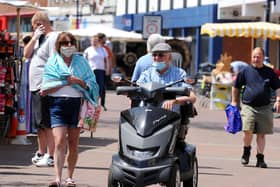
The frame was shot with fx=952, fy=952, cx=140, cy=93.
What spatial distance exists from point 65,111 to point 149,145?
1846 millimetres

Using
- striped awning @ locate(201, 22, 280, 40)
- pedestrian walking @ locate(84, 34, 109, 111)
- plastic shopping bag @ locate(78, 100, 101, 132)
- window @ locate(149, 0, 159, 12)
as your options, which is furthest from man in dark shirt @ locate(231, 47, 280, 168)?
window @ locate(149, 0, 159, 12)

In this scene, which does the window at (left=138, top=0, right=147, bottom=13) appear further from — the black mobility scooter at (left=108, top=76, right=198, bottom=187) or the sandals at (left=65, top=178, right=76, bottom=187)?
the black mobility scooter at (left=108, top=76, right=198, bottom=187)

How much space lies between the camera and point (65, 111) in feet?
33.6

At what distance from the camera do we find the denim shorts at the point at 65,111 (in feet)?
33.5

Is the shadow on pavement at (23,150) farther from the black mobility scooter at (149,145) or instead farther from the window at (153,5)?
the window at (153,5)

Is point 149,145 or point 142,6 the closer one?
point 149,145

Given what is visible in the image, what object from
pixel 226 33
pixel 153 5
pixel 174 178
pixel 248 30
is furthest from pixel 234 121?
pixel 153 5

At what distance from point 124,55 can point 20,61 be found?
2473 centimetres

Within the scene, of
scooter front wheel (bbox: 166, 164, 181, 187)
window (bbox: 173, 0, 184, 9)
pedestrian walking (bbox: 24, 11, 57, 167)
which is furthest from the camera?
window (bbox: 173, 0, 184, 9)

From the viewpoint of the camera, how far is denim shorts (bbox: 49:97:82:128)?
10.2 m

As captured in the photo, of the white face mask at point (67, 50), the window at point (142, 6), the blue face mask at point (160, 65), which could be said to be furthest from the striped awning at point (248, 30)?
the window at point (142, 6)

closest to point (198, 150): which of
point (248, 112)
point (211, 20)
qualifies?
point (248, 112)

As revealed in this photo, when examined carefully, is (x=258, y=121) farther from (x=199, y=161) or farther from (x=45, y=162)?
(x=45, y=162)

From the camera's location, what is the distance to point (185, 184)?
9.50 m
